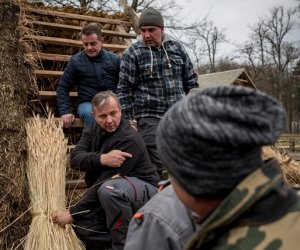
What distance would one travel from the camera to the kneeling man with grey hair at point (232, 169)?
0.93 meters

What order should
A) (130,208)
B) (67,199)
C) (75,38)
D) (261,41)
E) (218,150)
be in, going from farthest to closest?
1. (261,41)
2. (75,38)
3. (67,199)
4. (130,208)
5. (218,150)

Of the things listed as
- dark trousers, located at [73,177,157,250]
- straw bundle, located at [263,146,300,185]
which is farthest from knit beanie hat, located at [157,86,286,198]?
straw bundle, located at [263,146,300,185]

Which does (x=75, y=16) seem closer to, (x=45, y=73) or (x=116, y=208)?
(x=45, y=73)

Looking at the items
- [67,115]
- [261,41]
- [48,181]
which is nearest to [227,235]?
[48,181]

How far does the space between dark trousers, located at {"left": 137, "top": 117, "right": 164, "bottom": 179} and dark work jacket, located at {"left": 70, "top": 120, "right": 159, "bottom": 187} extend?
485 mm

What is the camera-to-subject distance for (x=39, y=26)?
4930mm

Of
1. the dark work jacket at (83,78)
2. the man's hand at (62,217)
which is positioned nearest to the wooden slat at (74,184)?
the man's hand at (62,217)

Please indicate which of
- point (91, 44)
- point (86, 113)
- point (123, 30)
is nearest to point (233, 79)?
point (123, 30)

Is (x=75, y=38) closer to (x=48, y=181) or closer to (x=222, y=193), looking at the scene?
(x=48, y=181)

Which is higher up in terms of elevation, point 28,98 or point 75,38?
point 75,38

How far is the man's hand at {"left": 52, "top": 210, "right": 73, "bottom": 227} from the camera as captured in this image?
3069 millimetres

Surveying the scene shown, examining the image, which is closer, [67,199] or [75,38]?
[67,199]

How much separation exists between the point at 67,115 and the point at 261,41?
3923 cm

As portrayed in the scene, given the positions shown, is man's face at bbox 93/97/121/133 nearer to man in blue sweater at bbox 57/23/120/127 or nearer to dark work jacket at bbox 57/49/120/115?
man in blue sweater at bbox 57/23/120/127
